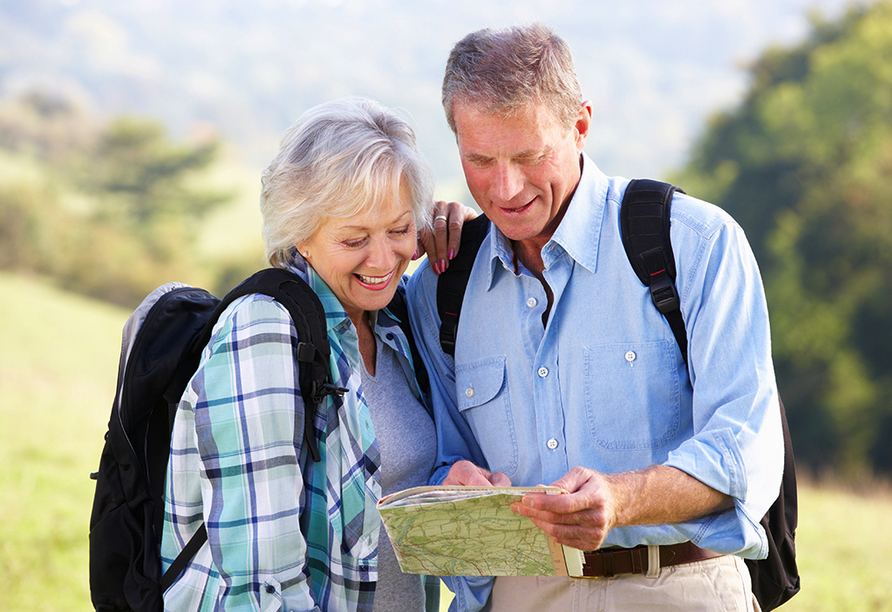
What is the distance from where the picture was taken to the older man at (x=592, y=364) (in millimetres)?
1959

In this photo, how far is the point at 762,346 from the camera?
2.03 metres

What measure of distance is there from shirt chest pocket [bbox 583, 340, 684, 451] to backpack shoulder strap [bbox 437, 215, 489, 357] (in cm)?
60

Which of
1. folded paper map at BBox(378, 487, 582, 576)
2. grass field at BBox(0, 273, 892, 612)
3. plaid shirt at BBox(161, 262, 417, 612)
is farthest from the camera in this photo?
grass field at BBox(0, 273, 892, 612)

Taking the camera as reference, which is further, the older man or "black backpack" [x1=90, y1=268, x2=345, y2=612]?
"black backpack" [x1=90, y1=268, x2=345, y2=612]

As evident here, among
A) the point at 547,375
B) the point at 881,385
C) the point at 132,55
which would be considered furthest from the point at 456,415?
the point at 132,55

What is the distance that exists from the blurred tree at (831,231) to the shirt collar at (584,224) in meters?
19.1

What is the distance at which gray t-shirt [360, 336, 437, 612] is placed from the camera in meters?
2.42

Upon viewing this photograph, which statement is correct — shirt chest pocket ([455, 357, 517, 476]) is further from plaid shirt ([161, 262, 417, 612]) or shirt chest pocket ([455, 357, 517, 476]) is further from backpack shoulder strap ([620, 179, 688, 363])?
backpack shoulder strap ([620, 179, 688, 363])

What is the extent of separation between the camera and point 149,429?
226 centimetres

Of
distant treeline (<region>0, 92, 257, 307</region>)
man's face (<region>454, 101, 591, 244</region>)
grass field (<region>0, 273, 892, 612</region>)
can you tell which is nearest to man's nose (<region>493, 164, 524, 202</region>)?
man's face (<region>454, 101, 591, 244</region>)

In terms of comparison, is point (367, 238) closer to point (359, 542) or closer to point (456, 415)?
point (456, 415)

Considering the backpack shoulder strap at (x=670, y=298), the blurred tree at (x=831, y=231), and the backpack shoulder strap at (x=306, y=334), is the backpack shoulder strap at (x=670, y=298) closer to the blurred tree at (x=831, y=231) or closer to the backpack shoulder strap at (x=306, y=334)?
the backpack shoulder strap at (x=306, y=334)

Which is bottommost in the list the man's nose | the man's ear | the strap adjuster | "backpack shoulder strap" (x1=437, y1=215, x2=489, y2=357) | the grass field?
the grass field

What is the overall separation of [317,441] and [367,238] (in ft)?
2.08
